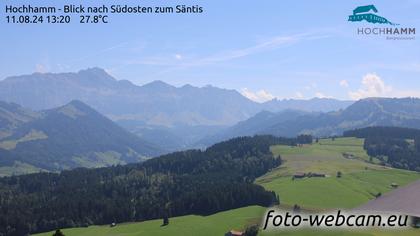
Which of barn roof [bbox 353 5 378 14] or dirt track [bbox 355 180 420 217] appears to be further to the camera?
barn roof [bbox 353 5 378 14]

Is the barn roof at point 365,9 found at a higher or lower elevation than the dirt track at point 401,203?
higher

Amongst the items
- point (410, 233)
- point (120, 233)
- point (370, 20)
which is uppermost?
point (370, 20)

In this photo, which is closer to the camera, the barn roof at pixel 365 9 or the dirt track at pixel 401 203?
the dirt track at pixel 401 203

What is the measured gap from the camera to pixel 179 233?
6629 inches

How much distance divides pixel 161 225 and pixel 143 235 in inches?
886

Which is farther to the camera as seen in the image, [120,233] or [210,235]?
[120,233]

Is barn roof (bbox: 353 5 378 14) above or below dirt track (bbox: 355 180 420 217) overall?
above

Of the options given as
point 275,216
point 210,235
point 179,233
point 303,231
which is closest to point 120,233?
point 179,233

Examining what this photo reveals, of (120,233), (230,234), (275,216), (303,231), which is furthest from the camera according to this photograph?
(120,233)

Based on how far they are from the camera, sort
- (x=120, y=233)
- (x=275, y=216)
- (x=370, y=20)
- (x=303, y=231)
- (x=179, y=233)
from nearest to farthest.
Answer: (x=275, y=216), (x=303, y=231), (x=370, y=20), (x=179, y=233), (x=120, y=233)

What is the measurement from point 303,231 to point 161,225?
10975 cm

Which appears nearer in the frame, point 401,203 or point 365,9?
point 401,203

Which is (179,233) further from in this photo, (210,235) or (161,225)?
(161,225)

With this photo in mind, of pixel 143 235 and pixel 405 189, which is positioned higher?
pixel 405 189
